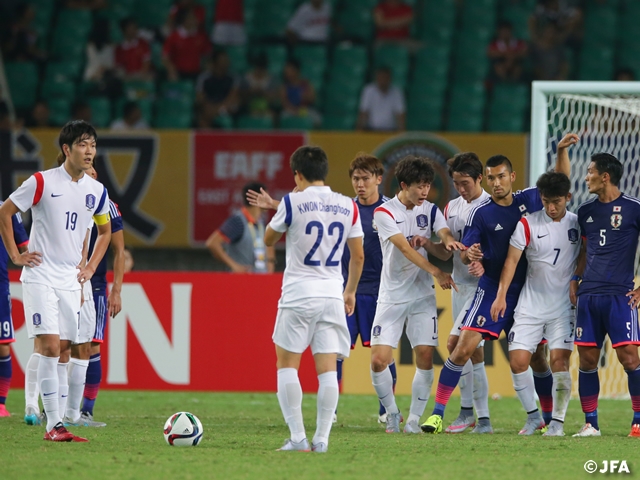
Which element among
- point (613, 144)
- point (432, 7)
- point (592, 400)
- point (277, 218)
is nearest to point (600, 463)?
point (592, 400)

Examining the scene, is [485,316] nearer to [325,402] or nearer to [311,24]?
[325,402]

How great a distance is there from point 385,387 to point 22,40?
11.9m

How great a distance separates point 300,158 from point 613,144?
253 inches

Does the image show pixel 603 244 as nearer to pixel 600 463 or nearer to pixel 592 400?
pixel 592 400

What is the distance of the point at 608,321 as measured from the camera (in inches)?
307

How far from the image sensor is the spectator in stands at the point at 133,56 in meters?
17.2

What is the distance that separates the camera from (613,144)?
1196cm

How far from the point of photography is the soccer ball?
7.04m

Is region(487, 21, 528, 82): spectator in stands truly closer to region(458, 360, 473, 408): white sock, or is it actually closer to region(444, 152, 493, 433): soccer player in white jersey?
region(444, 152, 493, 433): soccer player in white jersey

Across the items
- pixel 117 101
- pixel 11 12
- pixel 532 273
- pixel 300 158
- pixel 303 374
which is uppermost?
pixel 11 12

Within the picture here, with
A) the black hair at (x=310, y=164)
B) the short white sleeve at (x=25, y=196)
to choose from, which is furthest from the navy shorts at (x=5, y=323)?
the black hair at (x=310, y=164)

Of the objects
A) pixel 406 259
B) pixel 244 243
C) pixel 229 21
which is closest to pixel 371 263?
pixel 406 259

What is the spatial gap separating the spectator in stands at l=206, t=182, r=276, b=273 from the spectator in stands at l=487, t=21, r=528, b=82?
22.5 feet

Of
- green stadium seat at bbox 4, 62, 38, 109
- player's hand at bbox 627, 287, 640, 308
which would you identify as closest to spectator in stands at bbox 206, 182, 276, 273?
player's hand at bbox 627, 287, 640, 308
